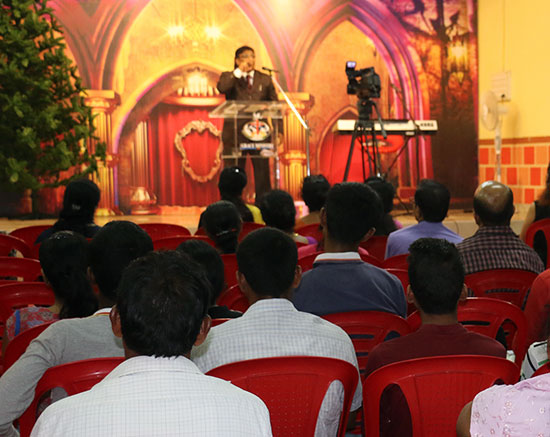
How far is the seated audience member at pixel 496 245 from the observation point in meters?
3.26

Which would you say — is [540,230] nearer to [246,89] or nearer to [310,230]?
[310,230]

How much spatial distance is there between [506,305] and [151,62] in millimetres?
7445

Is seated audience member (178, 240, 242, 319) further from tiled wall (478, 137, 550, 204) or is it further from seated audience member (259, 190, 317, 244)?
tiled wall (478, 137, 550, 204)

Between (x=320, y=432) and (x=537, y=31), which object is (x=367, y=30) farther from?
(x=320, y=432)

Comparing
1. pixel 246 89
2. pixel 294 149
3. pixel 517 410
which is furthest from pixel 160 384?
pixel 294 149

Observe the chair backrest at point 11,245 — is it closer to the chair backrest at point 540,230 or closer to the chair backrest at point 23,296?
the chair backrest at point 23,296

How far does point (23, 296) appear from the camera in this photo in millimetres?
2783

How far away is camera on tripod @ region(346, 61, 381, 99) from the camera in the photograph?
705 centimetres

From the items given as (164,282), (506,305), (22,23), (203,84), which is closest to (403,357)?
(506,305)

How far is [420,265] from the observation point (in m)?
2.27

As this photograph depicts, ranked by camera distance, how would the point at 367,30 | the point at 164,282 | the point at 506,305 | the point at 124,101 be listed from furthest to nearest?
the point at 367,30 < the point at 124,101 < the point at 506,305 < the point at 164,282

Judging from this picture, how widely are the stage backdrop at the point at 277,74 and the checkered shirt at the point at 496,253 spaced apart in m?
5.93

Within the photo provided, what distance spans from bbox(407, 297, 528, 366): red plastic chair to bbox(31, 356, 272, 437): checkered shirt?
4.12 ft

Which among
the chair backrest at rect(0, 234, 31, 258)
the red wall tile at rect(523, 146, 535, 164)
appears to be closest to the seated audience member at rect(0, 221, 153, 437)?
the chair backrest at rect(0, 234, 31, 258)
